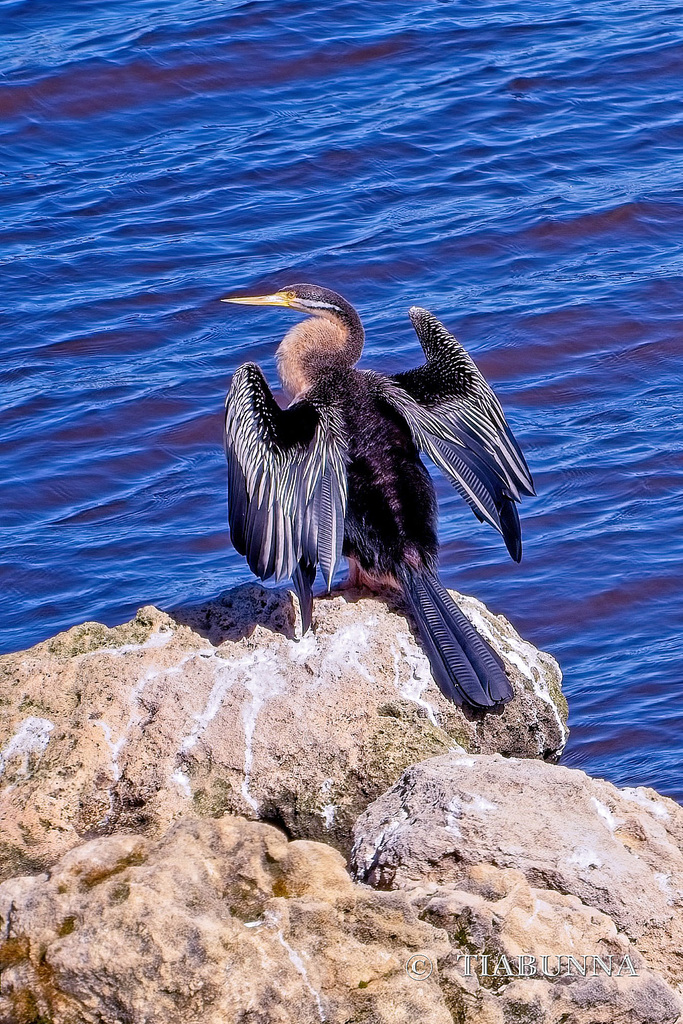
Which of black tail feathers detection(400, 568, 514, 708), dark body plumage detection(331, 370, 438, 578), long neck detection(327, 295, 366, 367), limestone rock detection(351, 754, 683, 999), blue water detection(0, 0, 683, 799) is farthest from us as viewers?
blue water detection(0, 0, 683, 799)

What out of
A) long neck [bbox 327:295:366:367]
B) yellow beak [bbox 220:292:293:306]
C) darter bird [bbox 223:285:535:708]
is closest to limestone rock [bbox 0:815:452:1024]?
darter bird [bbox 223:285:535:708]

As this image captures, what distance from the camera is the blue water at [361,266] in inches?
279

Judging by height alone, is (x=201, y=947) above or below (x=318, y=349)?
below

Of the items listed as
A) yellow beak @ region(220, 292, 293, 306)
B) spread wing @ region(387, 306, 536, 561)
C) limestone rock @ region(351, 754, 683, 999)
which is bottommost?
limestone rock @ region(351, 754, 683, 999)

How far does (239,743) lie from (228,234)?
7.71 metres

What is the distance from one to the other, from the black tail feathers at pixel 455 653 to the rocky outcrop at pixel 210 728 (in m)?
0.05

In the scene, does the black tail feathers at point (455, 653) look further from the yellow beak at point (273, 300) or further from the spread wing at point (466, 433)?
the yellow beak at point (273, 300)

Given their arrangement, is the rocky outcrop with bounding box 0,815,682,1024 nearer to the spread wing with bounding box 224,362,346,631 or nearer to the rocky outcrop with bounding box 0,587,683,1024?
the rocky outcrop with bounding box 0,587,683,1024

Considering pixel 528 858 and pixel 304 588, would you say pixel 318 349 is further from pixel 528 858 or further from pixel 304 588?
pixel 528 858

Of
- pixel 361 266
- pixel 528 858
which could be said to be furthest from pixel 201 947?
pixel 361 266

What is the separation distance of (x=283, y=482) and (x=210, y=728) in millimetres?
A: 1114

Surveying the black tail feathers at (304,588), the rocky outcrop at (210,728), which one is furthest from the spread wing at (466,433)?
the rocky outcrop at (210,728)

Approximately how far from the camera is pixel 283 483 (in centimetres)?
482

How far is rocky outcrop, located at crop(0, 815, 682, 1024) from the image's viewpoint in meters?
2.90
